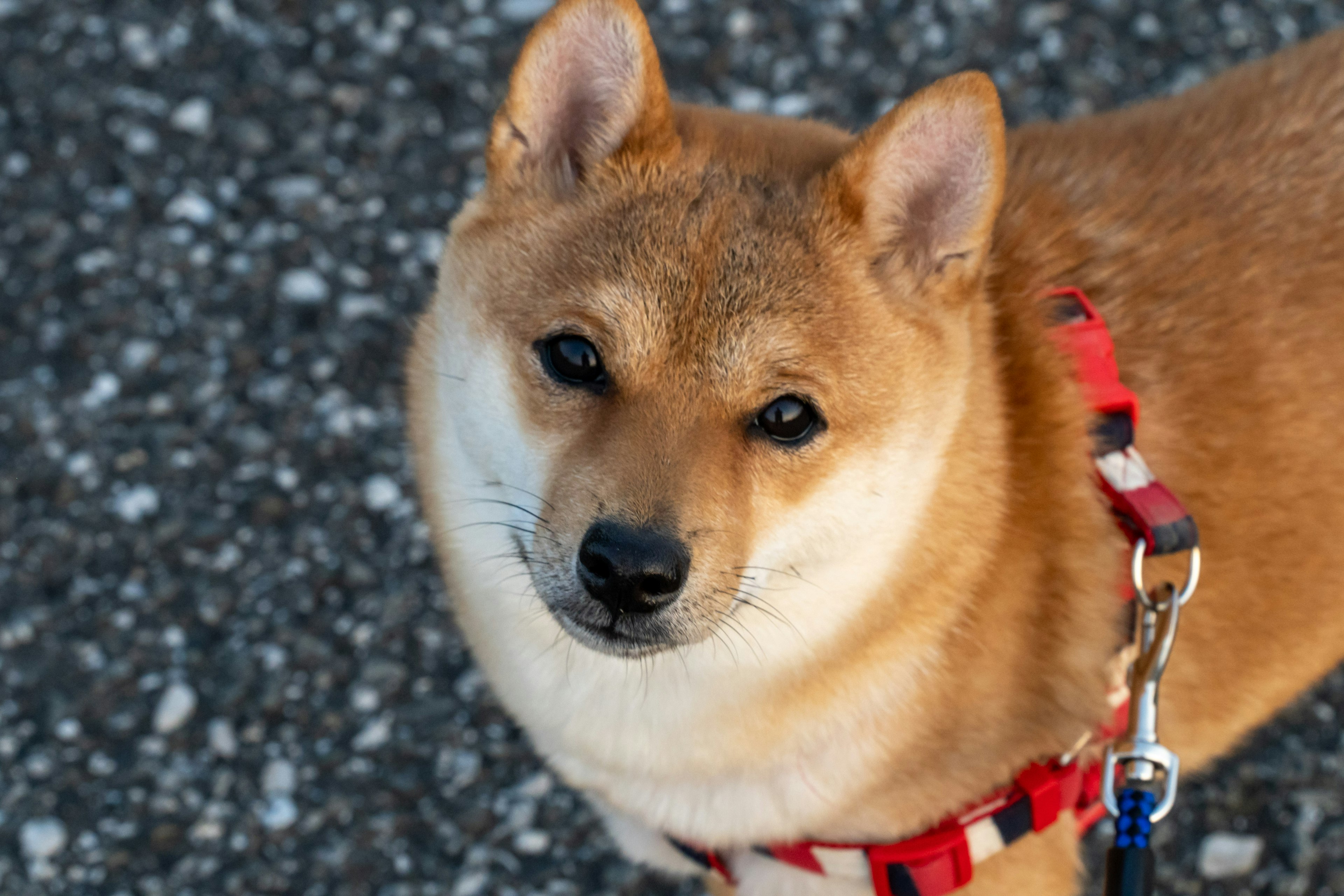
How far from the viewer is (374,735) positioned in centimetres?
296

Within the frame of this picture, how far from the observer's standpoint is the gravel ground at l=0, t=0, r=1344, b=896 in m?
2.82

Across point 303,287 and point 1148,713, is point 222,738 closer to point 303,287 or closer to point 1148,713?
point 303,287

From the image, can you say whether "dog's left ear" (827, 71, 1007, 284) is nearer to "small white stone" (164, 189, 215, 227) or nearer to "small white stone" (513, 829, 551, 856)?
"small white stone" (513, 829, 551, 856)

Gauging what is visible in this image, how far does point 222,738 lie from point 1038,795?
2.05 metres

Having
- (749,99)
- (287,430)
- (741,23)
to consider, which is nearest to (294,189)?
(287,430)

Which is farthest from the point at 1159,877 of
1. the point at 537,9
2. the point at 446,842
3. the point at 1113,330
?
the point at 537,9

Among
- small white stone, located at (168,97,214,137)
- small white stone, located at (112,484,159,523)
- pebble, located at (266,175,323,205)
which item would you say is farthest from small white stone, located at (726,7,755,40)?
small white stone, located at (112,484,159,523)

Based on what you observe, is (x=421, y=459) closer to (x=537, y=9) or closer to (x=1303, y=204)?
(x=1303, y=204)

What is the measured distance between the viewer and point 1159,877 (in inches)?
112

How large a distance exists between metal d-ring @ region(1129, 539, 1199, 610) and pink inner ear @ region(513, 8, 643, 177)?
1120 mm

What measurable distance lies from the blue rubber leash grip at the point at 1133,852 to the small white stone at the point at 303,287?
2.84 meters

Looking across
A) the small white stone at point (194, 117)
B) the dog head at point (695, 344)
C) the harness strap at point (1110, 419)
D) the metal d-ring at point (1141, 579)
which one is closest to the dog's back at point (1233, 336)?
the harness strap at point (1110, 419)

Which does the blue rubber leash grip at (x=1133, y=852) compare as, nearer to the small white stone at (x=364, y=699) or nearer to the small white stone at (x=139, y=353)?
the small white stone at (x=364, y=699)

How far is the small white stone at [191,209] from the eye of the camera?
3727mm
